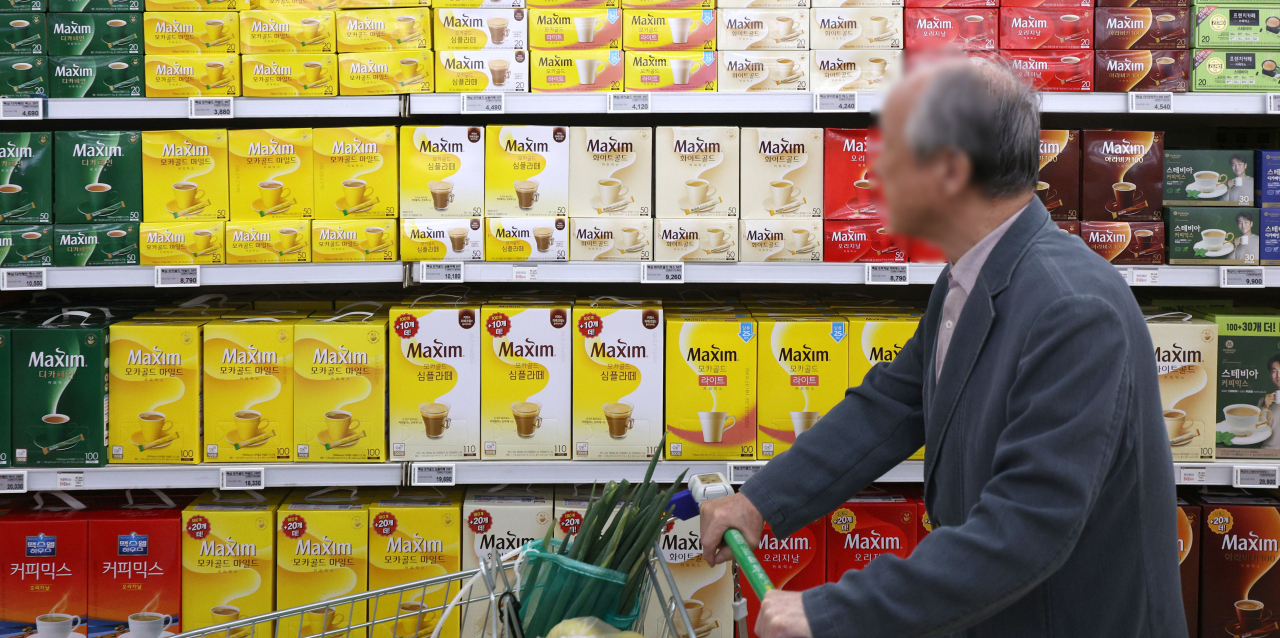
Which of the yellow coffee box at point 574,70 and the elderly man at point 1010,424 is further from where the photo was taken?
the yellow coffee box at point 574,70

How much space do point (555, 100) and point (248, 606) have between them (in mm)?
1448

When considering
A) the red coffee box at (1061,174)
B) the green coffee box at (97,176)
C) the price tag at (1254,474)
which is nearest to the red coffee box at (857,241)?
the red coffee box at (1061,174)

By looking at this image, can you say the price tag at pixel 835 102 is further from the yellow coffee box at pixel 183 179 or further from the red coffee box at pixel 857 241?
the yellow coffee box at pixel 183 179

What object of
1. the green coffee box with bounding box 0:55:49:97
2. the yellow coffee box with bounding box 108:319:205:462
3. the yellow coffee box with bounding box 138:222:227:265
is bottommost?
the yellow coffee box with bounding box 108:319:205:462

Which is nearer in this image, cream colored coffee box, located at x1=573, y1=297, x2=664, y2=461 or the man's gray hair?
the man's gray hair

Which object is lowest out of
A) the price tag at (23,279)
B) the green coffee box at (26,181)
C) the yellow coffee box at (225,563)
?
the yellow coffee box at (225,563)

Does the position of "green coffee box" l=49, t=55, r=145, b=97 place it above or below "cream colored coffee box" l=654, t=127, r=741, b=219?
above

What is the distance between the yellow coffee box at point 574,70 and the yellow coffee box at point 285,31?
20.6 inches

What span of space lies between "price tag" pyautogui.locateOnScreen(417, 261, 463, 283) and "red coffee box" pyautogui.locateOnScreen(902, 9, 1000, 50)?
1241 mm

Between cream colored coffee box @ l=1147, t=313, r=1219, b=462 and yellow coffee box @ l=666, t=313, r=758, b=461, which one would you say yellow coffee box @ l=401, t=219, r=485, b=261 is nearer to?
yellow coffee box @ l=666, t=313, r=758, b=461

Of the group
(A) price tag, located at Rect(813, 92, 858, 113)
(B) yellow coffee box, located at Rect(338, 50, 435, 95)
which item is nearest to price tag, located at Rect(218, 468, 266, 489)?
(B) yellow coffee box, located at Rect(338, 50, 435, 95)

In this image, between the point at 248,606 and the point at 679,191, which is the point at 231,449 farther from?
the point at 679,191

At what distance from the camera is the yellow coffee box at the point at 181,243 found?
2.09m

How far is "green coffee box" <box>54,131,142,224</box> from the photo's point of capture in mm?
2092
